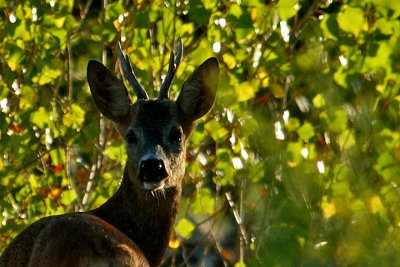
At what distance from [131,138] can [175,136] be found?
0.23 m

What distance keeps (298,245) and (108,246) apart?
2.30 meters

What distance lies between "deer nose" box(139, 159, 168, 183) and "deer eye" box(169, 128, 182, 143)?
1.38ft

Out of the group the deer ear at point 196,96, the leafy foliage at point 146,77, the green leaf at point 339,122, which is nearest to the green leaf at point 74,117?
the leafy foliage at point 146,77

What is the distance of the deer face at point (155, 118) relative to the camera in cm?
520

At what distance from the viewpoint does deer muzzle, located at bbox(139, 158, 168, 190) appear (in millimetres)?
5070

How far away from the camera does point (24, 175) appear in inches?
306

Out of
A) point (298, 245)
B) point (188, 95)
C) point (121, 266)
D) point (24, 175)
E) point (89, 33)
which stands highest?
point (298, 245)

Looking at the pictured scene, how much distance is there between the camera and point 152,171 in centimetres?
511

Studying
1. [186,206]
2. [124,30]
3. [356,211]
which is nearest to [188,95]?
[186,206]

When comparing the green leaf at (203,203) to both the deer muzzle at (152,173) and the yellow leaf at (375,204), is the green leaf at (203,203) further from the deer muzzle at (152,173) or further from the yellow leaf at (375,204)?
the yellow leaf at (375,204)

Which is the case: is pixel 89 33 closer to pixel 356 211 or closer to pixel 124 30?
pixel 124 30

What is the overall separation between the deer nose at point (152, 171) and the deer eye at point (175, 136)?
16.6 inches

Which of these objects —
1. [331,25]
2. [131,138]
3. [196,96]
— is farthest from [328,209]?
[331,25]

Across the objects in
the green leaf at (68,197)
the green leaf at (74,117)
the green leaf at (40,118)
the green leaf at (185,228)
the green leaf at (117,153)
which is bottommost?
the green leaf at (185,228)
